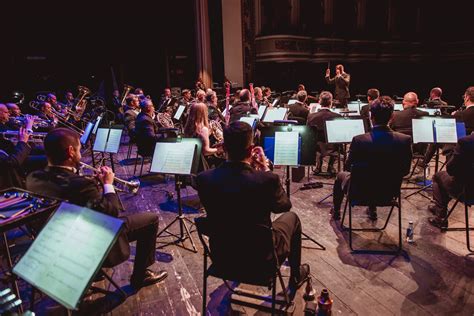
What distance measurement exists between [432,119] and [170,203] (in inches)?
156

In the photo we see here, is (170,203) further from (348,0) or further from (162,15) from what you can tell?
(348,0)

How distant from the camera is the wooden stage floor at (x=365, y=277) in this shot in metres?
2.68

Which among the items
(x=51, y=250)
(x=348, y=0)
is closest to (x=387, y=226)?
(x=51, y=250)

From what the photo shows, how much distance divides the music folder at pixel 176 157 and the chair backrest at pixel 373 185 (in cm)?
164

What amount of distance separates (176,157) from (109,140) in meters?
2.74

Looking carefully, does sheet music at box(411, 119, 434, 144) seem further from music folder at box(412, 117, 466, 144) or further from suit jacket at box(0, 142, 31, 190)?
suit jacket at box(0, 142, 31, 190)

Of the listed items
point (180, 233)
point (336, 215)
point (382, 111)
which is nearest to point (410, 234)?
point (336, 215)

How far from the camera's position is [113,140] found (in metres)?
5.66

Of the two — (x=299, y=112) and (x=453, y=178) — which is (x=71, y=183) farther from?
(x=299, y=112)

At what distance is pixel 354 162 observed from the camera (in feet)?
11.5

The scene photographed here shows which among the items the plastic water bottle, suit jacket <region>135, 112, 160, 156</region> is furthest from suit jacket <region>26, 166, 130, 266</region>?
suit jacket <region>135, 112, 160, 156</region>

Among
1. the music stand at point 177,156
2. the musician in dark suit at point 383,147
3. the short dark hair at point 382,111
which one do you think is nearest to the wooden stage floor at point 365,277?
the music stand at point 177,156

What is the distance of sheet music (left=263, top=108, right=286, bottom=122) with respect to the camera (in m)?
7.09

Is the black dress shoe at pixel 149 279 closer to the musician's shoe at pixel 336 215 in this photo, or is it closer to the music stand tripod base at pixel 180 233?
the music stand tripod base at pixel 180 233
